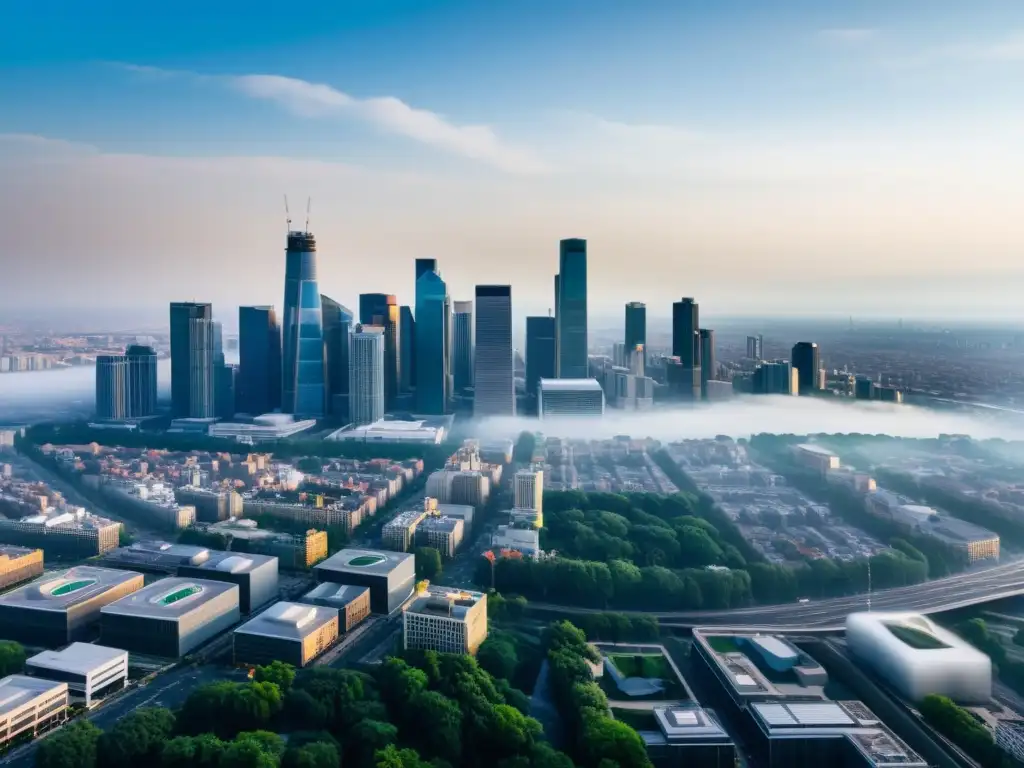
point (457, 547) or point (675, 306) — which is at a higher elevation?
point (675, 306)

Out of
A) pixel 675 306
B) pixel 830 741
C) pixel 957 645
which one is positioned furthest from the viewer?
pixel 675 306

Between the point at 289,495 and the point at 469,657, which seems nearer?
the point at 469,657

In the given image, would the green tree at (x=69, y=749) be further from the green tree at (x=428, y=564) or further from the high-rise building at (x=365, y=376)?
the high-rise building at (x=365, y=376)

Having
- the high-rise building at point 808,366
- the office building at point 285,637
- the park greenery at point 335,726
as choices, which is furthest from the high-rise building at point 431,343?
the park greenery at point 335,726

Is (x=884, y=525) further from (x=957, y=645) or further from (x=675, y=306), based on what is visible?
(x=675, y=306)

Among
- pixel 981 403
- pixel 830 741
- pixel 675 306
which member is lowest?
pixel 830 741

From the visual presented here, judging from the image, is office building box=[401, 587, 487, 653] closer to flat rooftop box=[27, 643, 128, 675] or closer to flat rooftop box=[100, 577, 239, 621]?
flat rooftop box=[100, 577, 239, 621]

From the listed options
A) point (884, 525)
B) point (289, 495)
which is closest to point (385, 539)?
point (289, 495)
